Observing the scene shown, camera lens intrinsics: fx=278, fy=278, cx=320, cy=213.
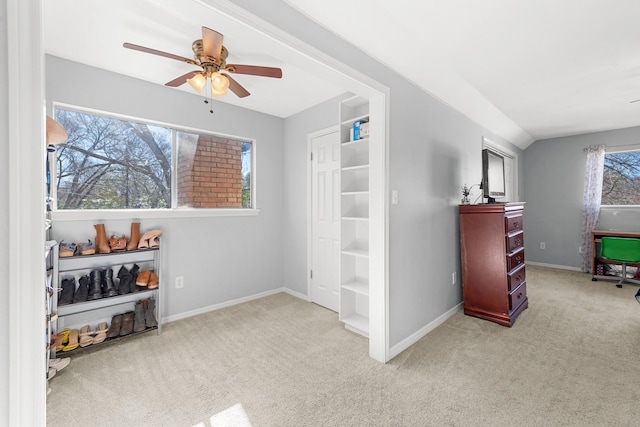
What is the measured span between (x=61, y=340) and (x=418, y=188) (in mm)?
3153

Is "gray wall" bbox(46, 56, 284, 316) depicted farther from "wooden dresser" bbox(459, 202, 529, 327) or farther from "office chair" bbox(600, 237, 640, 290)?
"office chair" bbox(600, 237, 640, 290)

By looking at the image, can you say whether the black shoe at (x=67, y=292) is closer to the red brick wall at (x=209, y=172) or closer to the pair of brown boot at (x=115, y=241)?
the pair of brown boot at (x=115, y=241)

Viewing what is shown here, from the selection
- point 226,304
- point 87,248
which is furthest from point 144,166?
point 226,304

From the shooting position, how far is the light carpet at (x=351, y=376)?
157 centimetres

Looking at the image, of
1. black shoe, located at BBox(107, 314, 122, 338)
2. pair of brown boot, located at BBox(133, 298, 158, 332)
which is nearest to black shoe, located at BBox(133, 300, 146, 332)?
pair of brown boot, located at BBox(133, 298, 158, 332)

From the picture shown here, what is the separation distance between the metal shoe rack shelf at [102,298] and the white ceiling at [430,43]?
5.28ft

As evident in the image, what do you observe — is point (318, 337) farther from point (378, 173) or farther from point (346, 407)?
point (378, 173)

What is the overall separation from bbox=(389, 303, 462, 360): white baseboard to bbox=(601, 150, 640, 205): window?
3756 mm

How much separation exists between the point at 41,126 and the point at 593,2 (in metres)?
2.75

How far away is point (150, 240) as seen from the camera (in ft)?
8.35

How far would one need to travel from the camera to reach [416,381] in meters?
1.87

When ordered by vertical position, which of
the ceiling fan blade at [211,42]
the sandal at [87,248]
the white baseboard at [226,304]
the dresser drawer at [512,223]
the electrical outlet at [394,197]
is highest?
the ceiling fan blade at [211,42]

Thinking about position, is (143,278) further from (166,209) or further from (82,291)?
(166,209)

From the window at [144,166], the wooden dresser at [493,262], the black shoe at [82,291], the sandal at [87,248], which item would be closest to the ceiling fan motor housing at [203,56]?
the window at [144,166]
